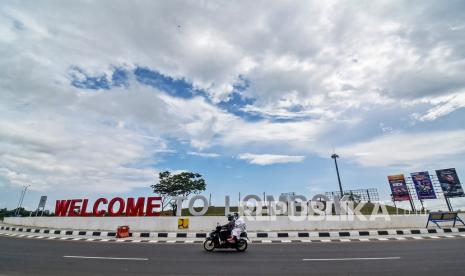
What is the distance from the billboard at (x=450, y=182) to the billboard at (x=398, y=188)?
272 cm

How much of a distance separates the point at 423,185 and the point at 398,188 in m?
1.95

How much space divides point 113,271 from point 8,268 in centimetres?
314

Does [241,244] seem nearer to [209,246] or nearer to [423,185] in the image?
[209,246]

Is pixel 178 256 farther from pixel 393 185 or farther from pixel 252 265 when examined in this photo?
pixel 393 185

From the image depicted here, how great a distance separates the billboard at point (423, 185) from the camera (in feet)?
72.8

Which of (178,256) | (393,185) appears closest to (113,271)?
(178,256)

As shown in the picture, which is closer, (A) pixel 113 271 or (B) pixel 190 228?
(A) pixel 113 271

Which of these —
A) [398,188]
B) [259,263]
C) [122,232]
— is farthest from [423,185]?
[122,232]

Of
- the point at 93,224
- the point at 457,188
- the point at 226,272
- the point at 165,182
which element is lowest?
the point at 226,272

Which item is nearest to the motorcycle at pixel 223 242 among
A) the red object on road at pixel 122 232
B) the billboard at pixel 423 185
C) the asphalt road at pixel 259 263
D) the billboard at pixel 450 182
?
the asphalt road at pixel 259 263

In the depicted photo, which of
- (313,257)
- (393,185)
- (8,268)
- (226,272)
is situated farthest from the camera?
(393,185)

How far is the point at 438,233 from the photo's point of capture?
14789 mm

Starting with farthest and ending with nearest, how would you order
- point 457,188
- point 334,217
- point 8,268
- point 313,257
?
point 457,188, point 334,217, point 313,257, point 8,268

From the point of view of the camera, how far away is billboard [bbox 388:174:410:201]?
23.4m
